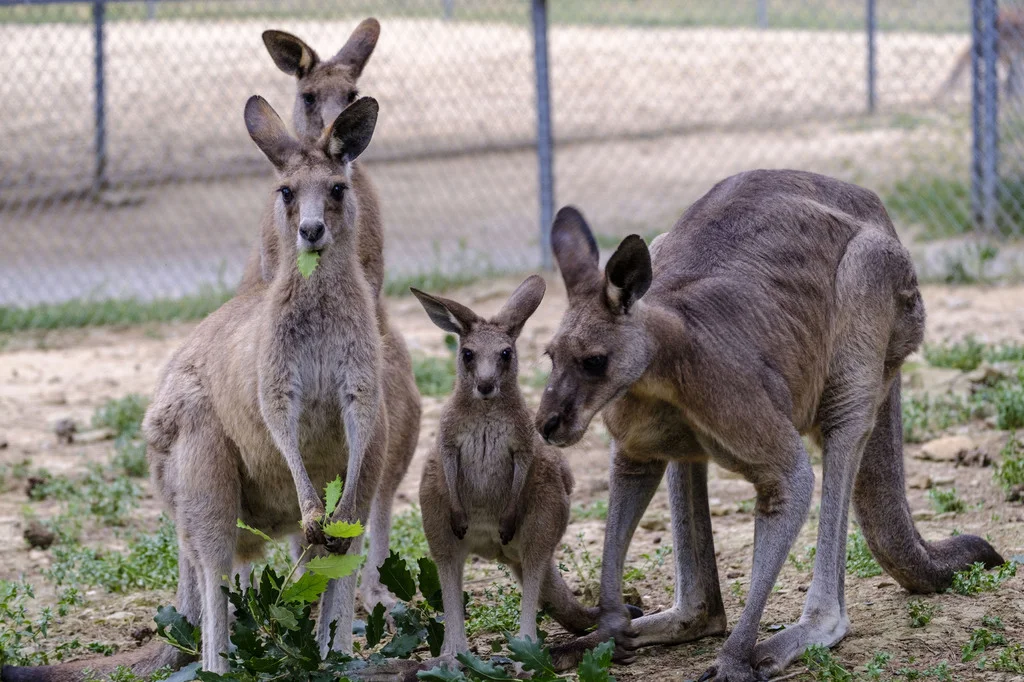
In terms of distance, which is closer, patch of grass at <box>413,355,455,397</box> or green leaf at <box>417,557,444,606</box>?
green leaf at <box>417,557,444,606</box>

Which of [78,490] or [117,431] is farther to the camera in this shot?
[117,431]

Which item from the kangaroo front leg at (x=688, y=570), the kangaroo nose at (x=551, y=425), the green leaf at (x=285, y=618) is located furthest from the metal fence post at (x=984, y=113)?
the green leaf at (x=285, y=618)

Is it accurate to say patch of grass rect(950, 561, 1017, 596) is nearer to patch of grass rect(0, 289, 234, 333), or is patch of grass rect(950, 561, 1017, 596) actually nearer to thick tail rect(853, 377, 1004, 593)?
thick tail rect(853, 377, 1004, 593)

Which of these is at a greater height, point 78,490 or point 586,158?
point 586,158

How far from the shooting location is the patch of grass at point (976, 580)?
4.13 m

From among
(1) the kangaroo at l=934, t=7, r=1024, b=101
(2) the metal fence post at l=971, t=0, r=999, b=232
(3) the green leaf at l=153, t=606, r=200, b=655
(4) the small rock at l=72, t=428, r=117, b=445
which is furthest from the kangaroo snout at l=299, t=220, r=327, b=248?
(1) the kangaroo at l=934, t=7, r=1024, b=101

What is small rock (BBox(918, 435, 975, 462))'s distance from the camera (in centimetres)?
558

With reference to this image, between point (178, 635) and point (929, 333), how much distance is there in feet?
17.4

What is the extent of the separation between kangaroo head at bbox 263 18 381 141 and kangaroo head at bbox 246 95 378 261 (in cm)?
110

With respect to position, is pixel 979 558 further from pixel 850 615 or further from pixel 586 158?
pixel 586 158

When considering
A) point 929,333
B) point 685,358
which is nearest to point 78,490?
point 685,358

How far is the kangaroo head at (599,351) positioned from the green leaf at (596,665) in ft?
1.75

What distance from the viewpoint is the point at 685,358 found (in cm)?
365

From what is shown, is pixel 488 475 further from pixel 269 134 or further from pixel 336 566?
→ pixel 269 134
